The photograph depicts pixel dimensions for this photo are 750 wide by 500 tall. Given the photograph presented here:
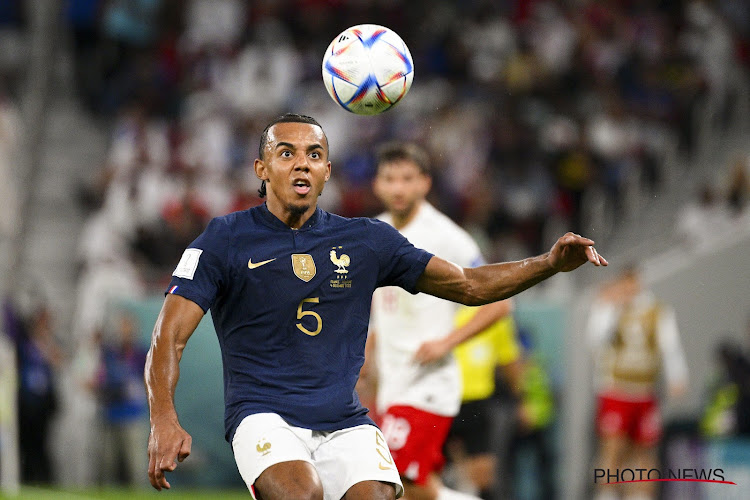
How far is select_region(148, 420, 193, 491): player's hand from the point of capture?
446cm

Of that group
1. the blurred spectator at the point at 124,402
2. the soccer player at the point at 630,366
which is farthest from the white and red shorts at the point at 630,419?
the blurred spectator at the point at 124,402

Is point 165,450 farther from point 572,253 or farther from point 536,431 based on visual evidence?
point 536,431

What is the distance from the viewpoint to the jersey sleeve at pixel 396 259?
17.5 feet

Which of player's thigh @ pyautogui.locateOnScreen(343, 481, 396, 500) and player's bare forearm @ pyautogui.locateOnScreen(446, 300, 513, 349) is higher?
player's bare forearm @ pyautogui.locateOnScreen(446, 300, 513, 349)

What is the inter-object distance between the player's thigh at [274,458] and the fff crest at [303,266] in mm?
606

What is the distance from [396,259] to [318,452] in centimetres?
95

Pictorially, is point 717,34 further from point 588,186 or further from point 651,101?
point 588,186

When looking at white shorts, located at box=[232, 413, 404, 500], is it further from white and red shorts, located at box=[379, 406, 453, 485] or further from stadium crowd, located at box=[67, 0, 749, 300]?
stadium crowd, located at box=[67, 0, 749, 300]

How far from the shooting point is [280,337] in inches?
199

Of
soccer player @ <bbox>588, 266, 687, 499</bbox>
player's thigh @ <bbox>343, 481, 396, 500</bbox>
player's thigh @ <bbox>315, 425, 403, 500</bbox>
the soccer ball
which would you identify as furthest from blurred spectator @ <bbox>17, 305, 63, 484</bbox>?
player's thigh @ <bbox>343, 481, 396, 500</bbox>

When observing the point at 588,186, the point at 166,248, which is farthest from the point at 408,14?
the point at 166,248

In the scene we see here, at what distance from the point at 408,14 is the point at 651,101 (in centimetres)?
382

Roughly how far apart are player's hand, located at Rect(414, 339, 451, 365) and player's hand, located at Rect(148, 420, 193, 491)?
2.70 m

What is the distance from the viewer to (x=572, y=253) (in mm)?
5172
